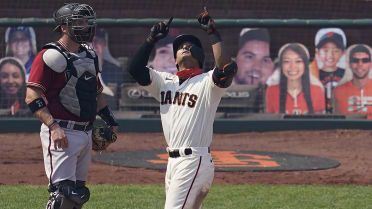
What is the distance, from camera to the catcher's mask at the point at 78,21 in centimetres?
583

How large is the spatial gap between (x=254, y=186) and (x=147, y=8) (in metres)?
11.6

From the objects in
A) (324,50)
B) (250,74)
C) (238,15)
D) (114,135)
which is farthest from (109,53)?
(114,135)

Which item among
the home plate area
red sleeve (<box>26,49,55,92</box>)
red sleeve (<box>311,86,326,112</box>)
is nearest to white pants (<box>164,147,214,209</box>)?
red sleeve (<box>26,49,55,92</box>)

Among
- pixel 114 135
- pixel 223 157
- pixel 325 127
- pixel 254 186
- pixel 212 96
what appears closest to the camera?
pixel 212 96

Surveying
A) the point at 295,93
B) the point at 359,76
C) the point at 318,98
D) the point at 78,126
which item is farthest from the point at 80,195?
the point at 359,76

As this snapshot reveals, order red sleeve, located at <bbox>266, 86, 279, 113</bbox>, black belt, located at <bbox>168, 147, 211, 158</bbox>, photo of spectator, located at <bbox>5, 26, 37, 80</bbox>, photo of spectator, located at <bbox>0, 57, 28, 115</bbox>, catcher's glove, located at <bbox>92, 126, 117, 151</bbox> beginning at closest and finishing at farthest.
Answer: black belt, located at <bbox>168, 147, 211, 158</bbox> < catcher's glove, located at <bbox>92, 126, 117, 151</bbox> < photo of spectator, located at <bbox>0, 57, 28, 115</bbox> < photo of spectator, located at <bbox>5, 26, 37, 80</bbox> < red sleeve, located at <bbox>266, 86, 279, 113</bbox>

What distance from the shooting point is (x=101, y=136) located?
618cm

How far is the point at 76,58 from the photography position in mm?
5824

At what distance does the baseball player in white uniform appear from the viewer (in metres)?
5.40

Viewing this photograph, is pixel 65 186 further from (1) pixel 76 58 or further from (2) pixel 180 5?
(2) pixel 180 5

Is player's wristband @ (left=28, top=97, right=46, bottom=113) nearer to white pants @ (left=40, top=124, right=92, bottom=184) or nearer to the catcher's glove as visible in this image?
white pants @ (left=40, top=124, right=92, bottom=184)

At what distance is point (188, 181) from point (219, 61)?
90cm

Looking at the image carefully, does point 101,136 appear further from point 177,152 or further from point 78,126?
point 177,152

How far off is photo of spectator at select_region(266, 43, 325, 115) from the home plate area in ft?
9.18
